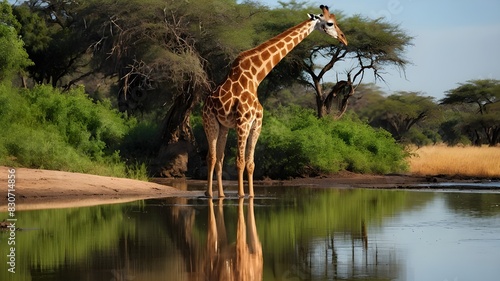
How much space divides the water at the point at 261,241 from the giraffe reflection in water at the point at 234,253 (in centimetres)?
1

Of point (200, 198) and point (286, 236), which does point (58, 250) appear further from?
point (200, 198)

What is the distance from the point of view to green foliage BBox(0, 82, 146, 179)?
72.3 feet

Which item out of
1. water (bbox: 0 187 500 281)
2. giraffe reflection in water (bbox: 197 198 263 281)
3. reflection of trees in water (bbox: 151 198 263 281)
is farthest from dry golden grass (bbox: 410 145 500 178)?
giraffe reflection in water (bbox: 197 198 263 281)

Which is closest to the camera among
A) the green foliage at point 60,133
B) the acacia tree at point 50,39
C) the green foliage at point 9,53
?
the green foliage at point 60,133

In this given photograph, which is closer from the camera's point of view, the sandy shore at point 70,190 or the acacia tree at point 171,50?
the sandy shore at point 70,190

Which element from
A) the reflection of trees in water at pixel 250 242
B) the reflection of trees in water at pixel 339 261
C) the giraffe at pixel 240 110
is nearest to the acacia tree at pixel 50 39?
the giraffe at pixel 240 110

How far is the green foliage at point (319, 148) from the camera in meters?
28.6

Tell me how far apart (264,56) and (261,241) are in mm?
8369

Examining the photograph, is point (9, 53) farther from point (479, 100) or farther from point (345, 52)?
point (479, 100)

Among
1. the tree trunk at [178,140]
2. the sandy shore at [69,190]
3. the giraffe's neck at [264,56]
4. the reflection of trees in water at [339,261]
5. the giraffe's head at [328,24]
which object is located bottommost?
the reflection of trees in water at [339,261]

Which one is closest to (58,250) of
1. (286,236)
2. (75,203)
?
(286,236)

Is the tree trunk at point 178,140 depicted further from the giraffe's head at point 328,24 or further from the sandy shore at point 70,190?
the giraffe's head at point 328,24

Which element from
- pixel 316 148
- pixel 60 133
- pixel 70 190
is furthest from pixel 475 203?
pixel 60 133

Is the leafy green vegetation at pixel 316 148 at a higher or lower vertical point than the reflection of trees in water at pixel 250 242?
higher
